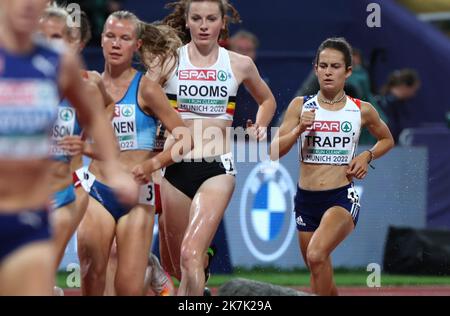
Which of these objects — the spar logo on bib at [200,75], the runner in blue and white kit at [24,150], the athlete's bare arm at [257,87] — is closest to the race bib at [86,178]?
the spar logo on bib at [200,75]

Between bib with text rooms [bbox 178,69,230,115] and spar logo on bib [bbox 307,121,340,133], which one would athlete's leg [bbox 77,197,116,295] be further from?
spar logo on bib [bbox 307,121,340,133]

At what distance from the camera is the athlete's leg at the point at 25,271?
16.1 feet

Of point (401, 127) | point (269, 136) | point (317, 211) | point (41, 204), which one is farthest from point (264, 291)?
point (401, 127)

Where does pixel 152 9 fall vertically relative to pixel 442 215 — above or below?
above

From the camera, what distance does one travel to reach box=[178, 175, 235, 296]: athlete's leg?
812 cm

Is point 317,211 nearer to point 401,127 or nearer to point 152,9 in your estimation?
point 401,127

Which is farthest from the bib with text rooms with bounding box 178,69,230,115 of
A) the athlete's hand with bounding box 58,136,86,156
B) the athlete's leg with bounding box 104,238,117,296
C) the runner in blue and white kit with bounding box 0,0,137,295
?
the runner in blue and white kit with bounding box 0,0,137,295

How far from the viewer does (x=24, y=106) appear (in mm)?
5090

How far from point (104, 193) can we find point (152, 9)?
27.3 feet

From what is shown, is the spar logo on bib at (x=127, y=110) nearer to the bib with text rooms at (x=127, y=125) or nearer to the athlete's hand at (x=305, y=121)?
the bib with text rooms at (x=127, y=125)

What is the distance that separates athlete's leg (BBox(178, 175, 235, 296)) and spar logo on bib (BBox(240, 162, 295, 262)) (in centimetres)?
434

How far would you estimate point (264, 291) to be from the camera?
7.79 m

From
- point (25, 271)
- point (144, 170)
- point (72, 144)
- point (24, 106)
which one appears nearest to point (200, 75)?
point (144, 170)

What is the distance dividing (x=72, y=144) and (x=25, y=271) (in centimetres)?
251
